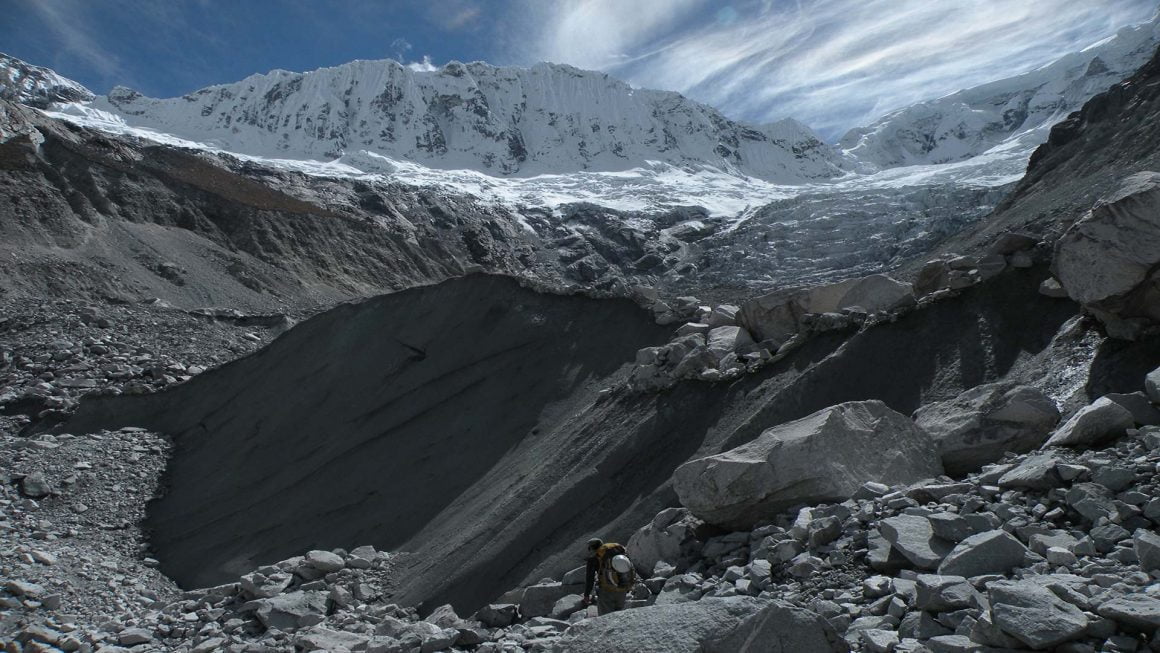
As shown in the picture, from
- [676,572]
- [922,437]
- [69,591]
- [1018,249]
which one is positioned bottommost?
[676,572]

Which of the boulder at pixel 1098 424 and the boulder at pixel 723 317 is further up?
the boulder at pixel 723 317

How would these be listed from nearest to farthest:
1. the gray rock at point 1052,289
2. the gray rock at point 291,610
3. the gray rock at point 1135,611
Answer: the gray rock at point 1135,611 → the gray rock at point 291,610 → the gray rock at point 1052,289

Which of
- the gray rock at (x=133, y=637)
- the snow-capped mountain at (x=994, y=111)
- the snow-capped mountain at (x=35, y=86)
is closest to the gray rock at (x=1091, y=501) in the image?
the gray rock at (x=133, y=637)

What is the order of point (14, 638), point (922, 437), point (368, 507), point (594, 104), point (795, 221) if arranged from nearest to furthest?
point (922, 437) → point (14, 638) → point (368, 507) → point (795, 221) → point (594, 104)

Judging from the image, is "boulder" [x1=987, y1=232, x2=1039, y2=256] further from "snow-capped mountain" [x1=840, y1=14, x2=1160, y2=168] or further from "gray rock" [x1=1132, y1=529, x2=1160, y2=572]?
"snow-capped mountain" [x1=840, y1=14, x2=1160, y2=168]

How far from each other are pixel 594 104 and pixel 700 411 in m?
153

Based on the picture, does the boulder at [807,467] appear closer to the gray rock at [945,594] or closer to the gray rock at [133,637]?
the gray rock at [945,594]

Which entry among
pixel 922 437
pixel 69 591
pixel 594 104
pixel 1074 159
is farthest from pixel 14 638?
pixel 594 104

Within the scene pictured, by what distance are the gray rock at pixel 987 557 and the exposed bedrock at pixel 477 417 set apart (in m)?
4.05

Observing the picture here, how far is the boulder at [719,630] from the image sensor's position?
4.77 m

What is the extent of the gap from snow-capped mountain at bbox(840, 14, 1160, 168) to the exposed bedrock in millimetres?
139654

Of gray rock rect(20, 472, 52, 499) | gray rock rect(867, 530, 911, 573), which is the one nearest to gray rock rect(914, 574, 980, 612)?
gray rock rect(867, 530, 911, 573)

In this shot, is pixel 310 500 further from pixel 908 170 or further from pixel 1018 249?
pixel 908 170

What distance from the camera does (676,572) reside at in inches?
303
